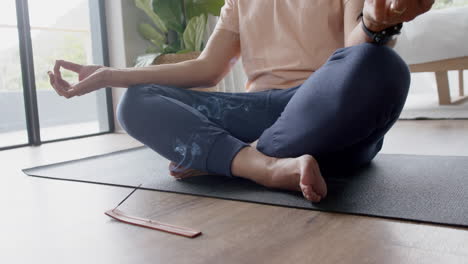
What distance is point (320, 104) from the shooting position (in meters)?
0.80

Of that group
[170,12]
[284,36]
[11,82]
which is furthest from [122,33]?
[284,36]

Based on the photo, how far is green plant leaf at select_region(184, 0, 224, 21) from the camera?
8.49ft

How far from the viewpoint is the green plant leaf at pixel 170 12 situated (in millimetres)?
2512

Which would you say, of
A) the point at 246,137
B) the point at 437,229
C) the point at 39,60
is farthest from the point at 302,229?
the point at 39,60

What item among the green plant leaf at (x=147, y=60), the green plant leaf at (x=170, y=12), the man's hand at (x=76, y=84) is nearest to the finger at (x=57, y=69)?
the man's hand at (x=76, y=84)

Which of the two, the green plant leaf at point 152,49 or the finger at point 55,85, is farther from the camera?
the green plant leaf at point 152,49

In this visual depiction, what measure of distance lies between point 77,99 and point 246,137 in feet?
8.88

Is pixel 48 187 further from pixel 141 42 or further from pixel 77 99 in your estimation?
pixel 77 99

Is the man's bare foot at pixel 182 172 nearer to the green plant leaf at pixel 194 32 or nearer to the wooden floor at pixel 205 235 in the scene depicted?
the wooden floor at pixel 205 235

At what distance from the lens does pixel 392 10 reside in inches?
23.8

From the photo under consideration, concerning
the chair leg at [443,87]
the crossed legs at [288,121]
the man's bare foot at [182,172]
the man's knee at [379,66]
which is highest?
the man's knee at [379,66]

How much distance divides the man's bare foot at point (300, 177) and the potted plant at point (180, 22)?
5.71 feet

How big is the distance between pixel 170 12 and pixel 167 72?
1.64 meters

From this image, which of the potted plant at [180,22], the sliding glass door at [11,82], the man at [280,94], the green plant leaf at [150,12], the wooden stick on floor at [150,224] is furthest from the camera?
the green plant leaf at [150,12]
